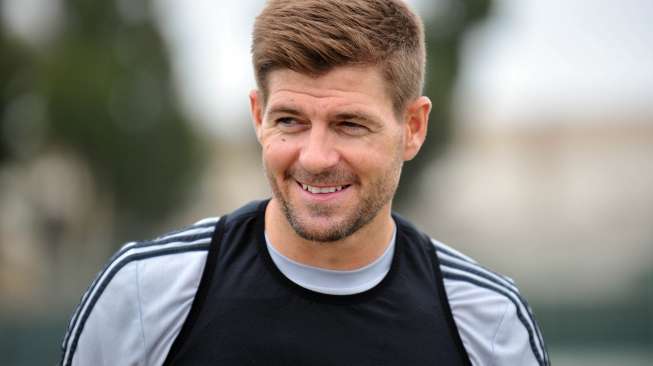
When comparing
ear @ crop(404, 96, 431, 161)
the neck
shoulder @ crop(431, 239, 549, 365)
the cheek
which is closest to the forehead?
the cheek

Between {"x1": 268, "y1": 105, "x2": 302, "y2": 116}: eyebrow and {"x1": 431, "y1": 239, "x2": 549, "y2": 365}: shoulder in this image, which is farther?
{"x1": 431, "y1": 239, "x2": 549, "y2": 365}: shoulder

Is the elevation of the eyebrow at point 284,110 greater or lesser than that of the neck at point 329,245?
greater

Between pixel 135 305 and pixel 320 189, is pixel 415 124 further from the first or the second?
pixel 135 305

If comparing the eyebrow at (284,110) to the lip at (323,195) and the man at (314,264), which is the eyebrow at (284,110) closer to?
the man at (314,264)

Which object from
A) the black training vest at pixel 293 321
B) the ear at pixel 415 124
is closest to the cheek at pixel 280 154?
the black training vest at pixel 293 321

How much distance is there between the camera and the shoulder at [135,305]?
2541 mm

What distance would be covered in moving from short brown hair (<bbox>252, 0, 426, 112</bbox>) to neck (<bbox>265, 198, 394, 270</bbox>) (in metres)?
0.42

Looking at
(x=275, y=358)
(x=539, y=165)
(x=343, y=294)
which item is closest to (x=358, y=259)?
(x=343, y=294)

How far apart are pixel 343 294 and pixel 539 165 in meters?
44.8

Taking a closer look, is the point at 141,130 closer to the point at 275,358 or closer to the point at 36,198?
the point at 36,198

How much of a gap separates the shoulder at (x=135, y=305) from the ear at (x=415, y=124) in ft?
2.59

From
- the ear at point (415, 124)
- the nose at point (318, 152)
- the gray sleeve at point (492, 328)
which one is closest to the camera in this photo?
the nose at point (318, 152)

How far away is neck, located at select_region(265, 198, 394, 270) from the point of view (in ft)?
8.97

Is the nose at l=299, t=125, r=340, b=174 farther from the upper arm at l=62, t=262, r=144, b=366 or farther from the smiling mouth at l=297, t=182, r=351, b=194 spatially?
the upper arm at l=62, t=262, r=144, b=366
